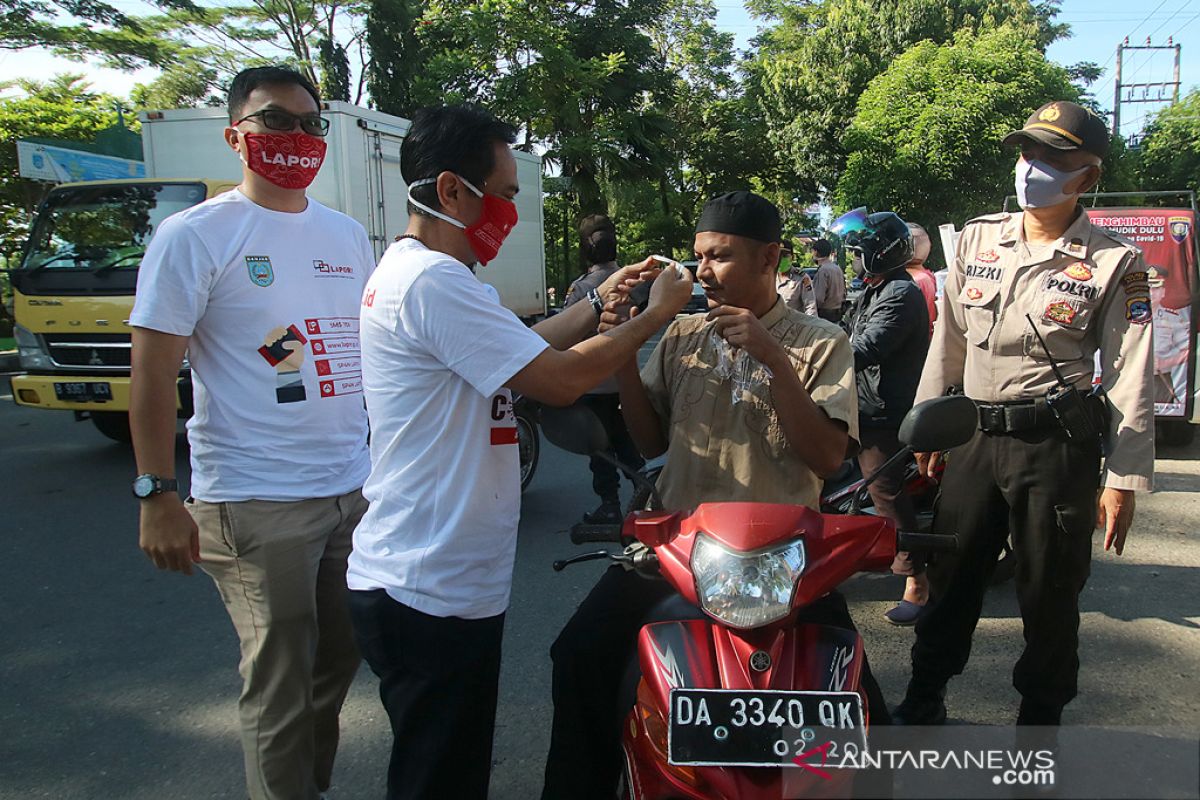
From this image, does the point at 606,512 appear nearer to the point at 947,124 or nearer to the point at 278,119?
the point at 278,119

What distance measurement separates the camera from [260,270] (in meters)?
2.24

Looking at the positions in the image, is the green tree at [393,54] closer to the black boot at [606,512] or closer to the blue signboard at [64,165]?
the blue signboard at [64,165]

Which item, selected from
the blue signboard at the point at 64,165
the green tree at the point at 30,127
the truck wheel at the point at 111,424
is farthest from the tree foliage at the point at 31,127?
the truck wheel at the point at 111,424

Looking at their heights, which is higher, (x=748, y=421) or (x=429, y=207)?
(x=429, y=207)

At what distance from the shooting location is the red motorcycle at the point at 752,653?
5.03ft

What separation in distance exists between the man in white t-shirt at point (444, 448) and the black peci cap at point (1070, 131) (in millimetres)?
1434

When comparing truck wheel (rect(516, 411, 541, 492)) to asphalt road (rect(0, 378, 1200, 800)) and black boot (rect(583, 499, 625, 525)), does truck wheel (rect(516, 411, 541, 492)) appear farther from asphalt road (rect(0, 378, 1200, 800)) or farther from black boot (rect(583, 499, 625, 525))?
black boot (rect(583, 499, 625, 525))

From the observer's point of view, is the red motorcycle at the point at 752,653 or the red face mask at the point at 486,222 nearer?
the red motorcycle at the point at 752,653

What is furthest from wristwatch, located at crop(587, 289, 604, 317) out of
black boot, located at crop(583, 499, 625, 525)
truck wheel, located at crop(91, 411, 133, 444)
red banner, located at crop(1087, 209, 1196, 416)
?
truck wheel, located at crop(91, 411, 133, 444)

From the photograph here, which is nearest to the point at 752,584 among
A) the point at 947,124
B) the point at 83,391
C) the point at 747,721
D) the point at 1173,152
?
the point at 747,721

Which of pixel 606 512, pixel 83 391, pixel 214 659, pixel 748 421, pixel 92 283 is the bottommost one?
pixel 214 659

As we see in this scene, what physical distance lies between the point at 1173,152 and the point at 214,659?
2892 centimetres

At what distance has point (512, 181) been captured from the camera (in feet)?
6.47

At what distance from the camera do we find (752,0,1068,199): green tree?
25.3 m
